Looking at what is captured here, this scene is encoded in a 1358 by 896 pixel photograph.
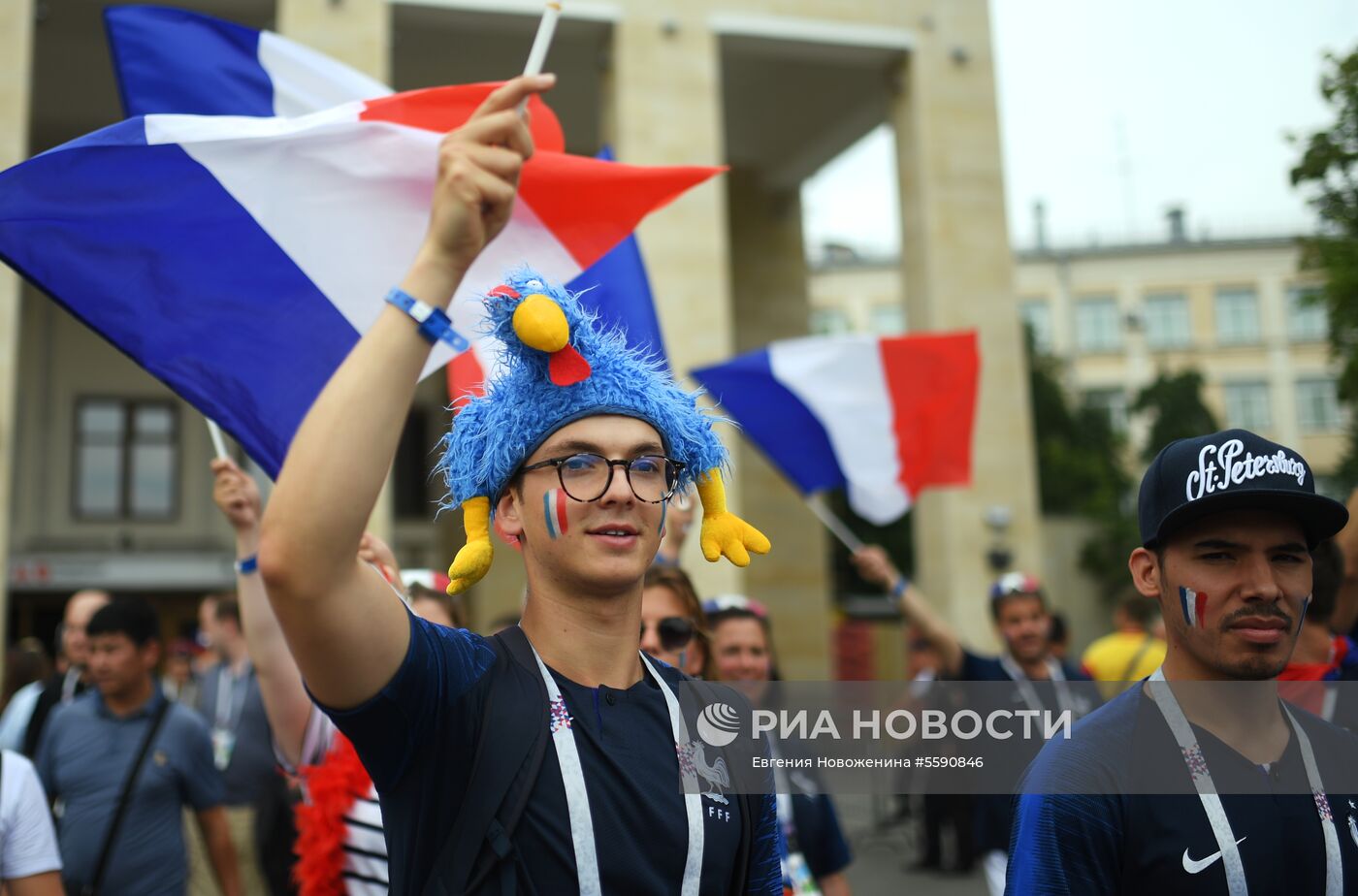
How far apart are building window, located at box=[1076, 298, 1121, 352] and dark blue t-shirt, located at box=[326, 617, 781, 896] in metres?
54.6

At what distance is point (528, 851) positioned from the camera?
1.95m

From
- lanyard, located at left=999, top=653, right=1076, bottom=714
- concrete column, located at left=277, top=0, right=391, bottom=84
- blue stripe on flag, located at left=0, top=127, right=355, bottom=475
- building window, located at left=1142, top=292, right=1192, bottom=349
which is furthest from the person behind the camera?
building window, located at left=1142, top=292, right=1192, bottom=349

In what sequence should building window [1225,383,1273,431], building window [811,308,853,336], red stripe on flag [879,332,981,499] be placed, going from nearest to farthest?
red stripe on flag [879,332,981,499] < building window [1225,383,1273,431] < building window [811,308,853,336]

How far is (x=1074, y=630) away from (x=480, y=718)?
28.1 metres

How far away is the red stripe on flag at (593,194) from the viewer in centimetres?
421

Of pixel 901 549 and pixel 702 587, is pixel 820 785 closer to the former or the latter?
pixel 702 587

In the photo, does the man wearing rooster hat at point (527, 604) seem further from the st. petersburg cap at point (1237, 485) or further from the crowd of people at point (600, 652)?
the st. petersburg cap at point (1237, 485)

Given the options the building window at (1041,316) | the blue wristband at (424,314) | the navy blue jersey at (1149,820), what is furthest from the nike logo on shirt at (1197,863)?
the building window at (1041,316)

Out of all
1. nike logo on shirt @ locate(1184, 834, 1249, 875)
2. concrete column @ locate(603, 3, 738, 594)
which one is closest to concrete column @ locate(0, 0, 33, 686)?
concrete column @ locate(603, 3, 738, 594)

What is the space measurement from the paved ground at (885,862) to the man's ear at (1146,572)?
6169 millimetres

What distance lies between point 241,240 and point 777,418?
4.79 metres

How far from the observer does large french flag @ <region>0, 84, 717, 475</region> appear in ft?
11.2

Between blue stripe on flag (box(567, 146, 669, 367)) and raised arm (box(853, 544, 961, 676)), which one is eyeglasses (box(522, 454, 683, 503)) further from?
raised arm (box(853, 544, 961, 676))

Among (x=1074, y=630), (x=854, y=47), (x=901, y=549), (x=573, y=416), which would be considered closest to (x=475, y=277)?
(x=573, y=416)
